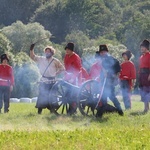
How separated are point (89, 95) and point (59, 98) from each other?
2.61 ft

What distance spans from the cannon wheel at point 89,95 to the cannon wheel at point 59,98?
0.39m

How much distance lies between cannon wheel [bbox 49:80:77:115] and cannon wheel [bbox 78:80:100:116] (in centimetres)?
39

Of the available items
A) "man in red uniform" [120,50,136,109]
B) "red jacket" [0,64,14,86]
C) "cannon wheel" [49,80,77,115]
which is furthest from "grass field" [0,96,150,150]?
"red jacket" [0,64,14,86]

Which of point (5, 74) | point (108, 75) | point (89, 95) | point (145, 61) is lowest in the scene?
point (89, 95)

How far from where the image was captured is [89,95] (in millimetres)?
13898

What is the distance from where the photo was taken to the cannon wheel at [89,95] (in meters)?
13.8

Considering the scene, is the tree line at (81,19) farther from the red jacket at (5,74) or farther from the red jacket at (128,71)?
the red jacket at (128,71)

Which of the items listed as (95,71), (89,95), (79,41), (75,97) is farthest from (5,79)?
(79,41)

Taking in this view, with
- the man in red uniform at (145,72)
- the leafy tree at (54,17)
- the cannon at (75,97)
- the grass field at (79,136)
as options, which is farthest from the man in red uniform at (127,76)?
the leafy tree at (54,17)

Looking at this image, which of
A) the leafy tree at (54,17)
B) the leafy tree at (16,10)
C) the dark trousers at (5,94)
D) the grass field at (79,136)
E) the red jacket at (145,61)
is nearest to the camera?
the grass field at (79,136)

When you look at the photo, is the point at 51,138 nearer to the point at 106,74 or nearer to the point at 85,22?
the point at 106,74

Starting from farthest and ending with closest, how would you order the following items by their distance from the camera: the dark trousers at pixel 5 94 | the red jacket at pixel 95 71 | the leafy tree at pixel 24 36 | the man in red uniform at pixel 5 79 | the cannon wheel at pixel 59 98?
the leafy tree at pixel 24 36 < the dark trousers at pixel 5 94 < the man in red uniform at pixel 5 79 < the red jacket at pixel 95 71 < the cannon wheel at pixel 59 98

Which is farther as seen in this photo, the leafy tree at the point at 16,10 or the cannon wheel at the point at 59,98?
the leafy tree at the point at 16,10

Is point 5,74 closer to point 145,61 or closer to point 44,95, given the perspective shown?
point 44,95
